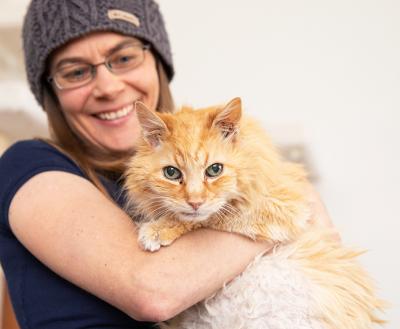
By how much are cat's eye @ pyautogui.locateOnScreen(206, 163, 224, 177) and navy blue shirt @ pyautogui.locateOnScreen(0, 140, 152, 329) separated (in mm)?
427

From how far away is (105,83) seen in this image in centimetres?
152

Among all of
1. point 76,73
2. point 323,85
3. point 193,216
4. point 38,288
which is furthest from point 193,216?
point 323,85

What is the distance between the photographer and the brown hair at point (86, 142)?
1.58 metres

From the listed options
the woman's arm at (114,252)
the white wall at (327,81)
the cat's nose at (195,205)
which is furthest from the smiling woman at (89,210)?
the white wall at (327,81)

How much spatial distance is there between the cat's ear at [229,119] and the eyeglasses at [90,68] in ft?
1.91

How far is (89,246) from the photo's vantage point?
1.10 m

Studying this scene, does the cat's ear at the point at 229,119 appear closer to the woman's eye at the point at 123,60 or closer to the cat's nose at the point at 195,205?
the cat's nose at the point at 195,205

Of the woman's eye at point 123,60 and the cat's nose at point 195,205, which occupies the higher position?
the woman's eye at point 123,60

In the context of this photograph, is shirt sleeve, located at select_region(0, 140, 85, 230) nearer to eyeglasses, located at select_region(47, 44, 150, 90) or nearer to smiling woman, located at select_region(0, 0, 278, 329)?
smiling woman, located at select_region(0, 0, 278, 329)

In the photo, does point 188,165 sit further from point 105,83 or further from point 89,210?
point 105,83

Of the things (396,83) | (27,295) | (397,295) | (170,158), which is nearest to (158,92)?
(170,158)

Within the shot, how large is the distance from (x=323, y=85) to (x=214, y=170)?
5.79 feet

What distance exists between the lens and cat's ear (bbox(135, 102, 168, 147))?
1.16 meters

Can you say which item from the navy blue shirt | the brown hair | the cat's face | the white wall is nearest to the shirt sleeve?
the navy blue shirt
